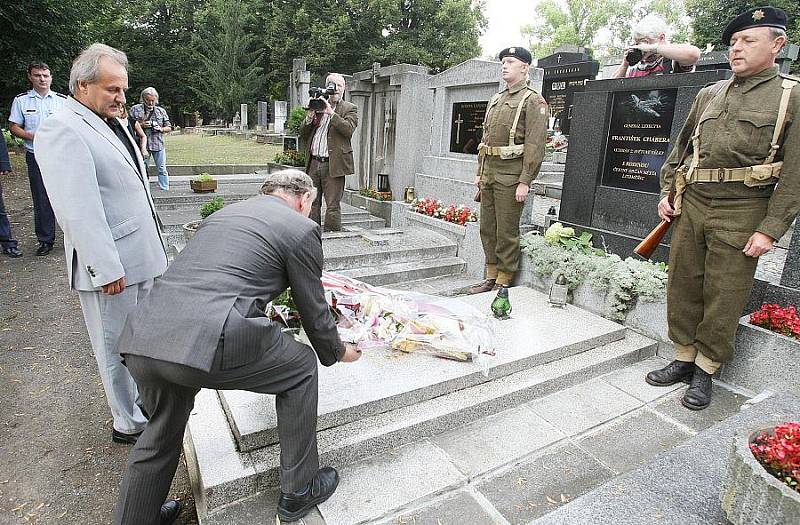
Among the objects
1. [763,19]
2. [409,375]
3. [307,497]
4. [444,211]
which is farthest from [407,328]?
[444,211]

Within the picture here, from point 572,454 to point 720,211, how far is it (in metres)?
1.77

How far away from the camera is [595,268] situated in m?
4.20

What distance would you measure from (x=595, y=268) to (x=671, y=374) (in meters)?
1.09

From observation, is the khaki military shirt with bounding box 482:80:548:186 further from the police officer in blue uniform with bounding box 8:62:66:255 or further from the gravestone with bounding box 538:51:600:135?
the gravestone with bounding box 538:51:600:135

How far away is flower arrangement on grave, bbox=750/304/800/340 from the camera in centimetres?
319

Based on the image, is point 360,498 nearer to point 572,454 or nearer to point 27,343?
point 572,454

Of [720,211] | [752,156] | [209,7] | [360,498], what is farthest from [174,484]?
[209,7]

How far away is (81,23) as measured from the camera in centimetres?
1346

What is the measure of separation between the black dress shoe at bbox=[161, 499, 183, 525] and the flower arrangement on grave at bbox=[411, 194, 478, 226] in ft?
15.4

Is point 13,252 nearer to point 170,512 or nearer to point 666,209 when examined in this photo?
point 170,512

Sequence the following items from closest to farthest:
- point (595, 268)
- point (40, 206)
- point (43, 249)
→ 1. point (595, 268)
2. point (40, 206)
3. point (43, 249)

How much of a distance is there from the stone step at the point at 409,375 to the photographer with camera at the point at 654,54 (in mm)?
2490

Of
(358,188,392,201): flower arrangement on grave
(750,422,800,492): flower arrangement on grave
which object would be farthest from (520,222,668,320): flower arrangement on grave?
(358,188,392,201): flower arrangement on grave

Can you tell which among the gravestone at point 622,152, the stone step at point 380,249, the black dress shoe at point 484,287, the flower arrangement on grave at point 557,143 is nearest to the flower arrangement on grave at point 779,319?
the gravestone at point 622,152
